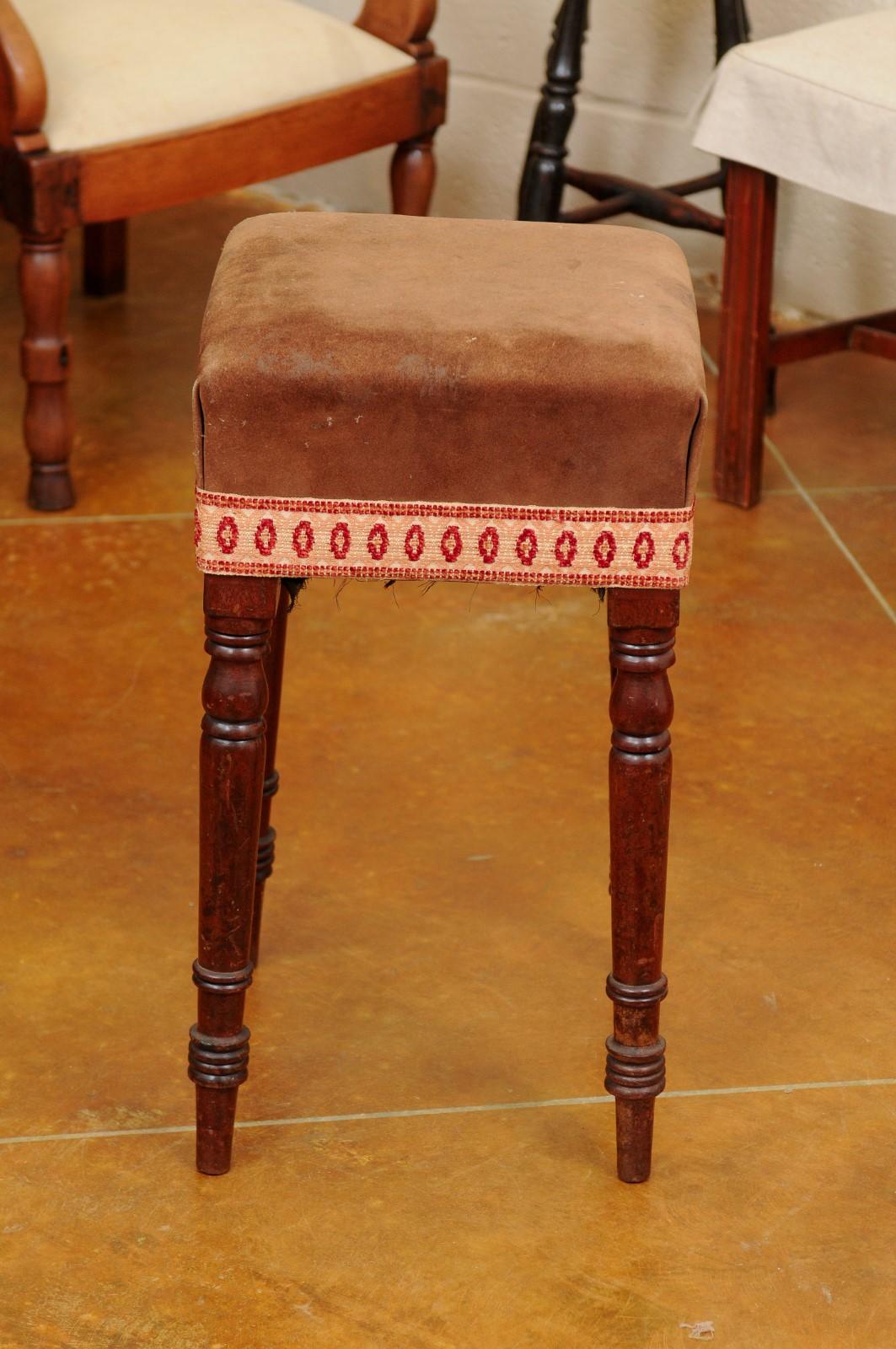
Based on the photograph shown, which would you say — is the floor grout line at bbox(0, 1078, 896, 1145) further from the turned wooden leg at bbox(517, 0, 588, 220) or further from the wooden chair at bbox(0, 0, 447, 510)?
the turned wooden leg at bbox(517, 0, 588, 220)

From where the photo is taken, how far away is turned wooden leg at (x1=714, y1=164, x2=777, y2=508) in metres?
2.20

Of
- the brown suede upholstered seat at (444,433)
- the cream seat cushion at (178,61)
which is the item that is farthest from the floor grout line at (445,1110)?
the cream seat cushion at (178,61)

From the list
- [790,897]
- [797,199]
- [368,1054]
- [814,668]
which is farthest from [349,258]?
[797,199]

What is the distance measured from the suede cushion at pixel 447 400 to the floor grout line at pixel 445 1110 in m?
0.49

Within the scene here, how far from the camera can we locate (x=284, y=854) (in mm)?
1669

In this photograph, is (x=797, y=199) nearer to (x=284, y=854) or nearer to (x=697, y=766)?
(x=697, y=766)

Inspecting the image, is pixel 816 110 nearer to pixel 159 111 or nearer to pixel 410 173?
pixel 410 173

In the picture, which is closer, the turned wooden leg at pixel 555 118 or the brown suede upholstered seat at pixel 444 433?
the brown suede upholstered seat at pixel 444 433

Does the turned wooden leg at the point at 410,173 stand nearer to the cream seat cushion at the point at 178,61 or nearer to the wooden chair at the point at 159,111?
the wooden chair at the point at 159,111

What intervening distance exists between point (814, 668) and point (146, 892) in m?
0.79

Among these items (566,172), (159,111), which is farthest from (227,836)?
(566,172)

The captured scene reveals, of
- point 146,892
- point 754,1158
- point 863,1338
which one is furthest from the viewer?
point 146,892

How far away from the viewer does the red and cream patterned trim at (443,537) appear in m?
1.14

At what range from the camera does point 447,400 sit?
3.63 ft
